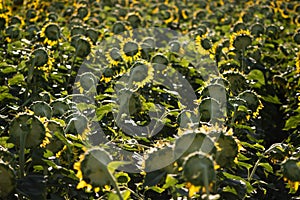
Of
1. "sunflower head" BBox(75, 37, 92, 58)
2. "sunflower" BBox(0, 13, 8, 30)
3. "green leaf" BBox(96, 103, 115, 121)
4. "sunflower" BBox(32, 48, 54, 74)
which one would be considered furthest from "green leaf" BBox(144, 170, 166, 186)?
"sunflower" BBox(0, 13, 8, 30)

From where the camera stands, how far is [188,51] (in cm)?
570

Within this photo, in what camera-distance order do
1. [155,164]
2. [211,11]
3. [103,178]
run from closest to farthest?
1. [103,178]
2. [155,164]
3. [211,11]

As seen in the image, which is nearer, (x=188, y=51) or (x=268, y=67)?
(x=188, y=51)

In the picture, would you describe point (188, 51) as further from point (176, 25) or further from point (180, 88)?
point (176, 25)

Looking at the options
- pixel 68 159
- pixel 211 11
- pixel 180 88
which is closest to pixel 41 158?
pixel 68 159

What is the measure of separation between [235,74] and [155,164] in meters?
1.67

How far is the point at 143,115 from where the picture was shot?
3.81m

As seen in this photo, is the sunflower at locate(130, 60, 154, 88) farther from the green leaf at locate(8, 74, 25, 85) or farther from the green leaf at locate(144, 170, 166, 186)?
the green leaf at locate(144, 170, 166, 186)

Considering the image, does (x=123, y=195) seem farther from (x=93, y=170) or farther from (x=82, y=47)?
(x=82, y=47)

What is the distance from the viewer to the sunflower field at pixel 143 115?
2.36 m

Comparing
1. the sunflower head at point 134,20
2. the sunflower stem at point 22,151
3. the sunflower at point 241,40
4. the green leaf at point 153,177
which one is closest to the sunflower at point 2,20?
the sunflower head at point 134,20

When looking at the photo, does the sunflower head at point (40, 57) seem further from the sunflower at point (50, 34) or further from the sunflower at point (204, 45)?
the sunflower at point (204, 45)

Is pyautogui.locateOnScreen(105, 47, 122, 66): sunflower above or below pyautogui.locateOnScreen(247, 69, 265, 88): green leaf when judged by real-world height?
above

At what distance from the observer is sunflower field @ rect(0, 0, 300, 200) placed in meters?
2.36
